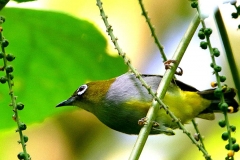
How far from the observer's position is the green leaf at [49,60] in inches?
78.1

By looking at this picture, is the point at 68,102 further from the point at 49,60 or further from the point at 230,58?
the point at 230,58

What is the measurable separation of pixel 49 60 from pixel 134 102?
0.54 metres

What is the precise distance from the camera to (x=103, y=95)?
8.71 feet

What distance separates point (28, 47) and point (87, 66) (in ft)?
0.79

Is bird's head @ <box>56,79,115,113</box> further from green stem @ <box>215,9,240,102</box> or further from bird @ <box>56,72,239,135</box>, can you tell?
green stem @ <box>215,9,240,102</box>

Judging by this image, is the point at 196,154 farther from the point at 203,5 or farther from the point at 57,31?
the point at 203,5

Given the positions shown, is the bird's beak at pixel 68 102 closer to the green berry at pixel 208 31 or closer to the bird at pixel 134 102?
the bird at pixel 134 102

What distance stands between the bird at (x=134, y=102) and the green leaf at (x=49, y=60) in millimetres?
211

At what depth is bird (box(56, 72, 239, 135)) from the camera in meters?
2.41

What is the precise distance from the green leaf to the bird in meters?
0.21

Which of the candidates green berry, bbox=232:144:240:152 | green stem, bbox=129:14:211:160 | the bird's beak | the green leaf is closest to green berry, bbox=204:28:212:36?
green stem, bbox=129:14:211:160

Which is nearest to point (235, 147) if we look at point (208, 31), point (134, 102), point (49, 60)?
point (208, 31)

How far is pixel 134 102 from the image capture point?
242cm

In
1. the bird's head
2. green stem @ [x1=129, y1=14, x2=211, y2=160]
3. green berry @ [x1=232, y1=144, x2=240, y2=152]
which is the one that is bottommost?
the bird's head
